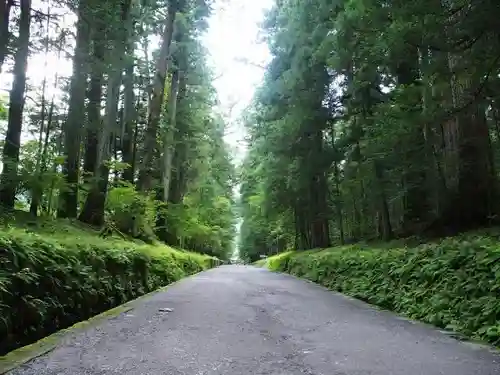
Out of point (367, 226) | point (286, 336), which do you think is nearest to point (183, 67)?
point (367, 226)

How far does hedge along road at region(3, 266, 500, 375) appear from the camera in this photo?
140 inches

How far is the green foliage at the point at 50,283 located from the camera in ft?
13.4

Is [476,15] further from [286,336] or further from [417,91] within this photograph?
[286,336]

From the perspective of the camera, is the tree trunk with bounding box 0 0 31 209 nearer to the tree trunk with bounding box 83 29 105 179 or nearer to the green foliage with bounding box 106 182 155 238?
the tree trunk with bounding box 83 29 105 179

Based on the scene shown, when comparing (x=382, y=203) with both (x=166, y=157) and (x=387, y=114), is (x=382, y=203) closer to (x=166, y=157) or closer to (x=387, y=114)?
(x=387, y=114)

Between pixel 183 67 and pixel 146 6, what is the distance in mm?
6545

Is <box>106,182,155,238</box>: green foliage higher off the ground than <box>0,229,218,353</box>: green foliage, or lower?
higher

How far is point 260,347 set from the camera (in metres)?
4.30

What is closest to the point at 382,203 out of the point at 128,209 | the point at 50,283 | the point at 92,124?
the point at 128,209

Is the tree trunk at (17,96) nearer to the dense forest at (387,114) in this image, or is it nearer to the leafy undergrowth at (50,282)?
the leafy undergrowth at (50,282)

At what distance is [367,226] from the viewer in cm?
2061

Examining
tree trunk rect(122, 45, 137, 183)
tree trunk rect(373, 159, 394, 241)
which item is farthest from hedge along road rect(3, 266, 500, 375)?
tree trunk rect(122, 45, 137, 183)

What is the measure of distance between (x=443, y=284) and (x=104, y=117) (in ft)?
34.8

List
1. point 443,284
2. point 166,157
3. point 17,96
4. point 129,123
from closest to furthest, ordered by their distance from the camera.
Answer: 1. point 443,284
2. point 17,96
3. point 129,123
4. point 166,157
